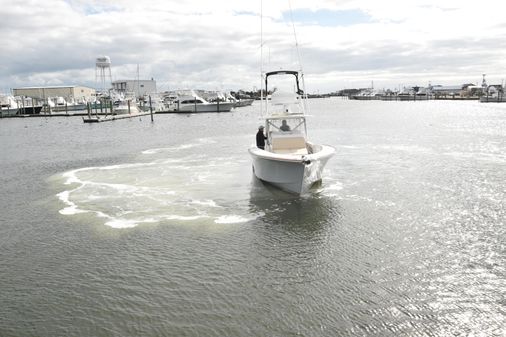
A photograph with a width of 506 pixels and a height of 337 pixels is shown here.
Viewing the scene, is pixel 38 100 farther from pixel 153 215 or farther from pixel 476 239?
pixel 476 239

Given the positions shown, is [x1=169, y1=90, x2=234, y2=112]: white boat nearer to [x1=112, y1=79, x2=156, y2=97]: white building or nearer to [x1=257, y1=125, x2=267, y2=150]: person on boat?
[x1=112, y1=79, x2=156, y2=97]: white building

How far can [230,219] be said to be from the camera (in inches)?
576

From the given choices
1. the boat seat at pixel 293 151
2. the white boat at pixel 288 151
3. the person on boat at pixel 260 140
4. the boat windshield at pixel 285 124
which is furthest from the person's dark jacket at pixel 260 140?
the boat seat at pixel 293 151

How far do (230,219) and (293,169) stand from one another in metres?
3.54

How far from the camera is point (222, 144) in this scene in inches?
1503

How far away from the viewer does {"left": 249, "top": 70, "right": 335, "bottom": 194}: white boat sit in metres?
16.6

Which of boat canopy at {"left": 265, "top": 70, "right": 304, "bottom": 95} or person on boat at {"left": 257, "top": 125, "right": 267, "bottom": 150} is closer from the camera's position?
person on boat at {"left": 257, "top": 125, "right": 267, "bottom": 150}

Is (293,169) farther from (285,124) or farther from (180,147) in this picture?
(180,147)

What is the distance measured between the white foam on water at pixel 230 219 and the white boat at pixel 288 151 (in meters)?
3.14

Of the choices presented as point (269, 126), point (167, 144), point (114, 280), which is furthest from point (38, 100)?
point (114, 280)

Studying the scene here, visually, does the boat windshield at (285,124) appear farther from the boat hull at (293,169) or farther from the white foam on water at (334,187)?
the white foam on water at (334,187)

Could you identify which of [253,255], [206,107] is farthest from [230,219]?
[206,107]

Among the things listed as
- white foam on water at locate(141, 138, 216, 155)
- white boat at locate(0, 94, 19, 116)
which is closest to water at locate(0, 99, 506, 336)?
white foam on water at locate(141, 138, 216, 155)

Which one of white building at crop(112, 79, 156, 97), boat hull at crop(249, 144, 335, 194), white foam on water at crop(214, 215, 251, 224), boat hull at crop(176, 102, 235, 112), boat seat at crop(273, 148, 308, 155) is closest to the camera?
white foam on water at crop(214, 215, 251, 224)
